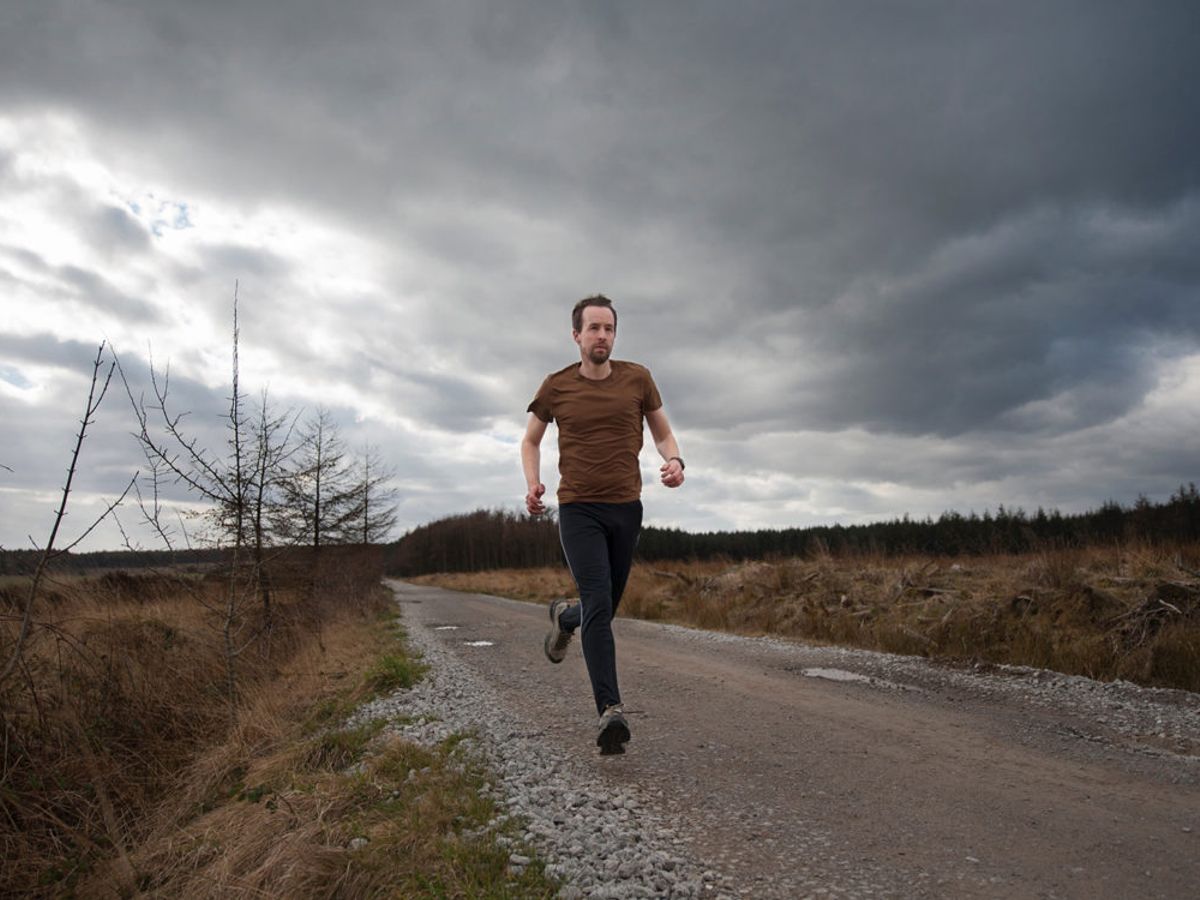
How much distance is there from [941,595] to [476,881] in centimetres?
928

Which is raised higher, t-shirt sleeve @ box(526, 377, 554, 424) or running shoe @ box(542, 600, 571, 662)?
t-shirt sleeve @ box(526, 377, 554, 424)

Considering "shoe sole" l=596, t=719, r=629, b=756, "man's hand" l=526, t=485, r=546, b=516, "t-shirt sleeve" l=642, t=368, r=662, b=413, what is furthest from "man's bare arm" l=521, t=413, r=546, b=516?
"shoe sole" l=596, t=719, r=629, b=756

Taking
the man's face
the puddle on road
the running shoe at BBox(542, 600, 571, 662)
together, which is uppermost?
the man's face

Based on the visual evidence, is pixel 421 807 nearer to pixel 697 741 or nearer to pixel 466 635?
pixel 697 741

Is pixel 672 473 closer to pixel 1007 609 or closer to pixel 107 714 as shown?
pixel 107 714

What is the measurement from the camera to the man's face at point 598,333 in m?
4.52

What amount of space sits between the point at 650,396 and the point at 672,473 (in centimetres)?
52

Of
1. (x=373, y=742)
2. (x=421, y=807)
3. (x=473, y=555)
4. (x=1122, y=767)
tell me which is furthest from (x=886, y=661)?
(x=473, y=555)

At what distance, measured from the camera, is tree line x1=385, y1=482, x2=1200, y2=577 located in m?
12.5

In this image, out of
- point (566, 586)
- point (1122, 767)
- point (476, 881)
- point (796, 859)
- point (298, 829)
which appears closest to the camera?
point (476, 881)

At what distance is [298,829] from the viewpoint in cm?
334

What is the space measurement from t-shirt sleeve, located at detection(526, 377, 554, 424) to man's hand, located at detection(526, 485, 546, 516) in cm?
44

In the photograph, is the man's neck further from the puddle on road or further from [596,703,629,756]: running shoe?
the puddle on road

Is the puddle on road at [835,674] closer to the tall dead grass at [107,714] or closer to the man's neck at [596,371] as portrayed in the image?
the man's neck at [596,371]
